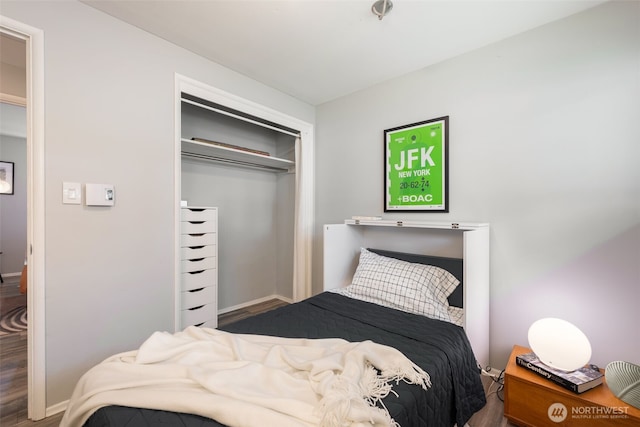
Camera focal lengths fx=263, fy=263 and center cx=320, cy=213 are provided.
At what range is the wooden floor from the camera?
1469 millimetres

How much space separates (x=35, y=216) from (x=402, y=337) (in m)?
2.13

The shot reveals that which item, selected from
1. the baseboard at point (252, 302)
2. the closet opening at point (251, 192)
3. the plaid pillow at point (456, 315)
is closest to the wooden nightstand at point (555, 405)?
the plaid pillow at point (456, 315)

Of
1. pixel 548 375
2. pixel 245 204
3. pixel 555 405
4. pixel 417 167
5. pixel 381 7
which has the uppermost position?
pixel 381 7

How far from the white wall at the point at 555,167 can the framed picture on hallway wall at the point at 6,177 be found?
248 inches

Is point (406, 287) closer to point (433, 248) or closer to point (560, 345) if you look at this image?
point (433, 248)

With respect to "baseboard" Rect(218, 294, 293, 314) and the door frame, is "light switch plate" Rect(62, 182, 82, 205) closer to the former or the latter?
the door frame

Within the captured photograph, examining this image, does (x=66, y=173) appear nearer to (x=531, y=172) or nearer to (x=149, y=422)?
(x=149, y=422)

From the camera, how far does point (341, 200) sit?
9.27 feet

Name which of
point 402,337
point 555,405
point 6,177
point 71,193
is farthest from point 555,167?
point 6,177

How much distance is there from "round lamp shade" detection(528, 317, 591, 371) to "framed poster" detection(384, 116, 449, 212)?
0.96 metres

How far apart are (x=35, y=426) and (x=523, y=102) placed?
139 inches

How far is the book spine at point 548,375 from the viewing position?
1.27 meters

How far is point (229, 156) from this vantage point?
288 cm

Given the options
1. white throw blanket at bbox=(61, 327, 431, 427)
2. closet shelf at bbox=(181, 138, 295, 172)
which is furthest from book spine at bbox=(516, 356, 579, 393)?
closet shelf at bbox=(181, 138, 295, 172)
